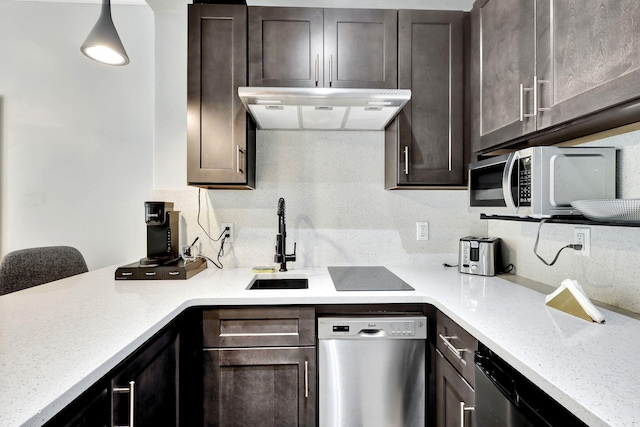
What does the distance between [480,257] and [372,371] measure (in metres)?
0.87

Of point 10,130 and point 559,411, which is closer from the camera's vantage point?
point 559,411

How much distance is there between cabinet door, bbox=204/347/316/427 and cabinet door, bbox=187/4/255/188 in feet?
2.87

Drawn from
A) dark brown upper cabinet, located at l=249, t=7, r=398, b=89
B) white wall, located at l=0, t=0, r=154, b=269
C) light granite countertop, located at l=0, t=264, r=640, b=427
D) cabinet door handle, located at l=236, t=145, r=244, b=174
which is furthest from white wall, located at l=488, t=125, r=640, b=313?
white wall, located at l=0, t=0, r=154, b=269

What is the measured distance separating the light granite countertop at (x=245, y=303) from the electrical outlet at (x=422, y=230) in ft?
1.31

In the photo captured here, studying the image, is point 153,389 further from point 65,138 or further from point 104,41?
point 65,138

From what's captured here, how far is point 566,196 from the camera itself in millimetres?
1130

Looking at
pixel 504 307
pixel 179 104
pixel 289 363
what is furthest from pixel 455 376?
pixel 179 104

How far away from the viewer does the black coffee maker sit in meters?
1.65

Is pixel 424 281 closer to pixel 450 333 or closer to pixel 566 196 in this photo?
pixel 450 333

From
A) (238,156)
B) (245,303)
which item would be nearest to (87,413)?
(245,303)

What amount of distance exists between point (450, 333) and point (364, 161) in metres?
1.17

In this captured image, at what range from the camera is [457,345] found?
1.17 m

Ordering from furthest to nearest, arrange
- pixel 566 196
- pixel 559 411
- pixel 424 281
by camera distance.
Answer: pixel 424 281 → pixel 566 196 → pixel 559 411

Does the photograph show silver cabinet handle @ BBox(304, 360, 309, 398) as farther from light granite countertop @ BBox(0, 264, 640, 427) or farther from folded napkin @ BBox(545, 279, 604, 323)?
folded napkin @ BBox(545, 279, 604, 323)
